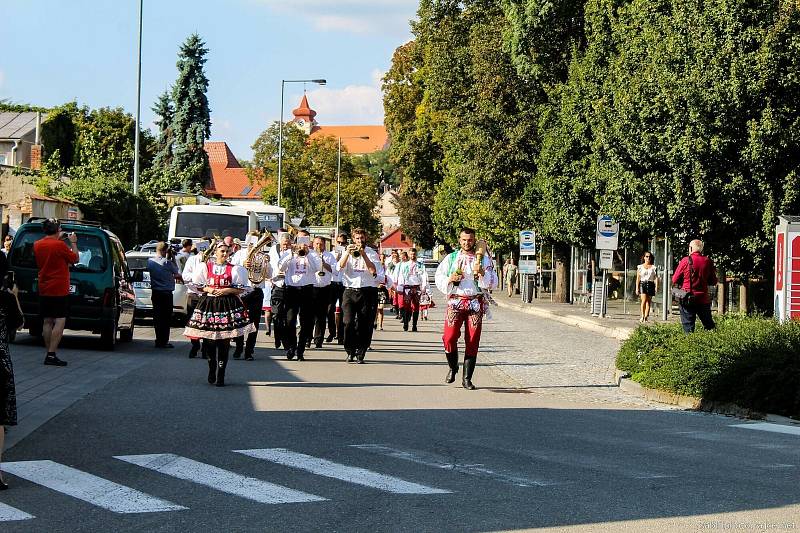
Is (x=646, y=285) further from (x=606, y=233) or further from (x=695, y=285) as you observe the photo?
(x=695, y=285)

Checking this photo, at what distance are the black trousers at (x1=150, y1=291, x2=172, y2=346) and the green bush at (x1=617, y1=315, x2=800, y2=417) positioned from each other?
8.09 metres

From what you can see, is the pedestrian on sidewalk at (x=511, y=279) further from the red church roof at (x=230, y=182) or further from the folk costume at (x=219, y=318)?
the red church roof at (x=230, y=182)

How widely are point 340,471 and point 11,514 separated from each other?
2426 mm

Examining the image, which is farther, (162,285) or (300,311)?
(162,285)

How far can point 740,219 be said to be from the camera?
1284 inches

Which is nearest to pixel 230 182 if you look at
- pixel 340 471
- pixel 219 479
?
pixel 340 471

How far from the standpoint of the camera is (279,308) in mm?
20516

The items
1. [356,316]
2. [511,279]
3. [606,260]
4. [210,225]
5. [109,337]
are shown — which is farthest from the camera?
[511,279]

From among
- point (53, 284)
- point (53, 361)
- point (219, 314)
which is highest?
point (53, 284)

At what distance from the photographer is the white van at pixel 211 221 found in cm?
3281

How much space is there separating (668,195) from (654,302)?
906 cm

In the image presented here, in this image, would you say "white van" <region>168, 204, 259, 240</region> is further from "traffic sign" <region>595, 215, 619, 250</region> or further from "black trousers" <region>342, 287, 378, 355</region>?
"black trousers" <region>342, 287, 378, 355</region>

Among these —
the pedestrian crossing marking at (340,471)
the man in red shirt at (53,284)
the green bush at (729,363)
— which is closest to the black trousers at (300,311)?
the man in red shirt at (53,284)

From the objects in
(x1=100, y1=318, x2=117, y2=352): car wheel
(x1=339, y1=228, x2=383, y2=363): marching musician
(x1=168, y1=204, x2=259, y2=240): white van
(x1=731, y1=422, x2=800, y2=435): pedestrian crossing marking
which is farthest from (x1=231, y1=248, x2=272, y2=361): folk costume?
(x1=168, y1=204, x2=259, y2=240): white van
